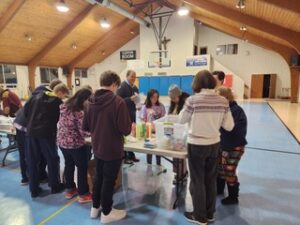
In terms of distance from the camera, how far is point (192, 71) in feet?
44.0

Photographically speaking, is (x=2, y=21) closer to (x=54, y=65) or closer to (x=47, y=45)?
(x=47, y=45)

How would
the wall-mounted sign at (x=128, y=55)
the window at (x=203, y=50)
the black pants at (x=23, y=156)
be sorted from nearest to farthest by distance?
the black pants at (x=23, y=156) < the window at (x=203, y=50) < the wall-mounted sign at (x=128, y=55)

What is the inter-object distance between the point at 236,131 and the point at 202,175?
62 centimetres

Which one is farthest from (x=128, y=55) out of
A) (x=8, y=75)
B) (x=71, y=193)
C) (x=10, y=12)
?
(x=71, y=193)

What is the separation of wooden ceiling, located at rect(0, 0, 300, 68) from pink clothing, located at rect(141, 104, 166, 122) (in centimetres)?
421

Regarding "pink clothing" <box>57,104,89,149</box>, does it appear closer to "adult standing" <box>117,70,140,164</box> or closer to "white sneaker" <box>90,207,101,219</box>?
"white sneaker" <box>90,207,101,219</box>

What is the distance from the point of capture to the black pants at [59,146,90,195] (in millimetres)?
2291

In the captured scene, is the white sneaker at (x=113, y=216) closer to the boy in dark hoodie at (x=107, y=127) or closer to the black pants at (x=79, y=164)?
the boy in dark hoodie at (x=107, y=127)

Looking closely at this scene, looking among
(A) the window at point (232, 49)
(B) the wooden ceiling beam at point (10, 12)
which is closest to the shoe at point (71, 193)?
(B) the wooden ceiling beam at point (10, 12)

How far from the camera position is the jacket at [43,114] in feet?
7.67

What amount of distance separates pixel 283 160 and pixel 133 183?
2570 mm

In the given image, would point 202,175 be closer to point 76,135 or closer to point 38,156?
point 76,135

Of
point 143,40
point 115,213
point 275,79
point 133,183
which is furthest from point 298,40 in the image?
point 143,40

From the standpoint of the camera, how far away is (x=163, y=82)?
1412 cm
